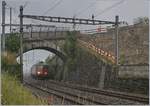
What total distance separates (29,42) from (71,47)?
234 inches

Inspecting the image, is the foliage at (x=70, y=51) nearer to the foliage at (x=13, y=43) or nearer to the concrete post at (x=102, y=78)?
the foliage at (x=13, y=43)

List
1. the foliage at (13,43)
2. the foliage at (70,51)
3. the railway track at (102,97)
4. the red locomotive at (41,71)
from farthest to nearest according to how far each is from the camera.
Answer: the red locomotive at (41,71) < the foliage at (13,43) < the foliage at (70,51) < the railway track at (102,97)

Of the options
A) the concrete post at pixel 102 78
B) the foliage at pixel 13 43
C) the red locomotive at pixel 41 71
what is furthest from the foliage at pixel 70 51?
the concrete post at pixel 102 78

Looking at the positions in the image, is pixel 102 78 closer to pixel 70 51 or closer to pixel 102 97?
pixel 102 97

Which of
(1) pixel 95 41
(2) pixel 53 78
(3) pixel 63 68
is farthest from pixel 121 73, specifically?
(2) pixel 53 78

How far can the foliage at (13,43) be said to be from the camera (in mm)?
58575

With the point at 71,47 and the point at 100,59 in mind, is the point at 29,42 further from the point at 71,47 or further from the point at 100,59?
the point at 100,59

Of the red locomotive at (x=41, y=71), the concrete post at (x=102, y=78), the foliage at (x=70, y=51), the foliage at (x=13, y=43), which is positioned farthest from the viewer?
the red locomotive at (x=41, y=71)

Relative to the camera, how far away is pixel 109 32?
55281mm

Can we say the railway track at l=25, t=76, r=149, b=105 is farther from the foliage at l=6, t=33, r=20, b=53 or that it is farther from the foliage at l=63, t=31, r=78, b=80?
the foliage at l=6, t=33, r=20, b=53

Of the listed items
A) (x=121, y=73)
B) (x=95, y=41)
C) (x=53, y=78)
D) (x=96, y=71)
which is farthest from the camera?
(x=53, y=78)

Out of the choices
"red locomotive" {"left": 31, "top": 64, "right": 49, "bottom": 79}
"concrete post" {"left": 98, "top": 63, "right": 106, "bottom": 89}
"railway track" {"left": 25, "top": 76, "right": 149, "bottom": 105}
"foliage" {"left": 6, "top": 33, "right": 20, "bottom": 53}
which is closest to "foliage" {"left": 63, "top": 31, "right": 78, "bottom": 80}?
"red locomotive" {"left": 31, "top": 64, "right": 49, "bottom": 79}

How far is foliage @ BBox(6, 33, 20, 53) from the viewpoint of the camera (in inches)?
2306

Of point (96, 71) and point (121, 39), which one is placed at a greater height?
point (121, 39)
